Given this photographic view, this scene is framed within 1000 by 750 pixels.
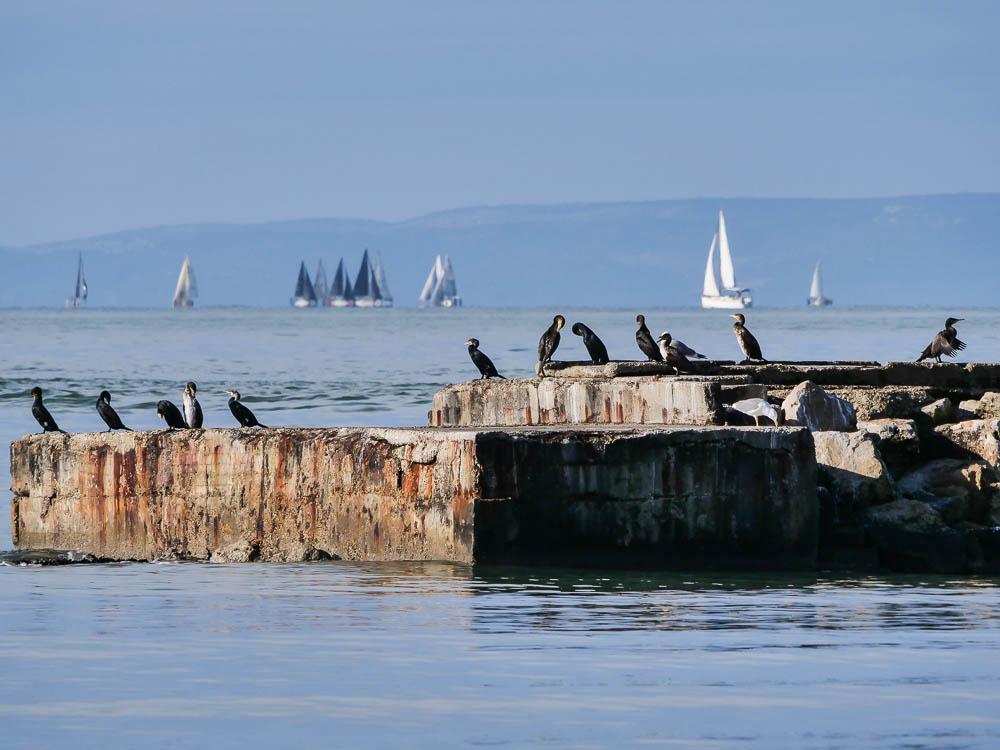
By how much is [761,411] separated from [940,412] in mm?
1527

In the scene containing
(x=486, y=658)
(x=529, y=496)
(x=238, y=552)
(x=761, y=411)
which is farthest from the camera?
(x=761, y=411)

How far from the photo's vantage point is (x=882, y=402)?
52.2ft

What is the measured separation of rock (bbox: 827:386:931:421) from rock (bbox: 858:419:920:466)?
739 millimetres

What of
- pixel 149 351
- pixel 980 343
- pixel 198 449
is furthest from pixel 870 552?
pixel 149 351

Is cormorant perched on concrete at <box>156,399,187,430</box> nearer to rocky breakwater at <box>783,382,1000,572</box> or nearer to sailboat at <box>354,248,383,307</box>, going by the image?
rocky breakwater at <box>783,382,1000,572</box>

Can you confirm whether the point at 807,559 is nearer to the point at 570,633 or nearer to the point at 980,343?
the point at 570,633

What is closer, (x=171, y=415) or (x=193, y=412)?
(x=171, y=415)

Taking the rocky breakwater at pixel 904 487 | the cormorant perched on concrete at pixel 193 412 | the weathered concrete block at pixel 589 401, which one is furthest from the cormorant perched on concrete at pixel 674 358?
the cormorant perched on concrete at pixel 193 412

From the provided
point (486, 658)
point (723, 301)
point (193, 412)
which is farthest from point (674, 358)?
point (723, 301)

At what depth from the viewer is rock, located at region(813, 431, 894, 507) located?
14227mm

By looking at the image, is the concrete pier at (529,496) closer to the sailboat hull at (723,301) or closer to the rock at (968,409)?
the rock at (968,409)

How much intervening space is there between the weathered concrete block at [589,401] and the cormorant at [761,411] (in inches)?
8.4

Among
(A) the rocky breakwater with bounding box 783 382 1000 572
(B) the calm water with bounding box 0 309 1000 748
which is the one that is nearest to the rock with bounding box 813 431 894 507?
(A) the rocky breakwater with bounding box 783 382 1000 572

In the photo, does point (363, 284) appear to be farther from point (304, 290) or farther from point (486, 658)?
point (486, 658)
